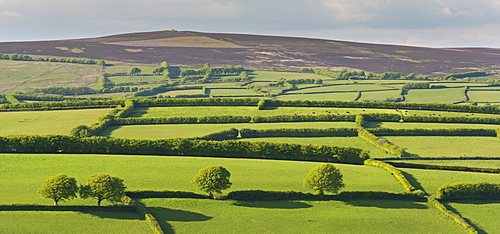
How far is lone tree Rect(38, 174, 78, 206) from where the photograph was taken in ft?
207

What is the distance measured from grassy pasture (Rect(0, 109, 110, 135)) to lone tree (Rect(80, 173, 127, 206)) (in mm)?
50023

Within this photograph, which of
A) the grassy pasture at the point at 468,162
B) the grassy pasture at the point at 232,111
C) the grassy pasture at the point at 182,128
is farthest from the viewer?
the grassy pasture at the point at 232,111

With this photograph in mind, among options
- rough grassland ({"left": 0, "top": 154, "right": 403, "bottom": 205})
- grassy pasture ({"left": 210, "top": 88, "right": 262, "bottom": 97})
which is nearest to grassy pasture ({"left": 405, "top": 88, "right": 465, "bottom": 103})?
grassy pasture ({"left": 210, "top": 88, "right": 262, "bottom": 97})

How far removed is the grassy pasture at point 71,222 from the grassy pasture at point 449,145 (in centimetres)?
6072

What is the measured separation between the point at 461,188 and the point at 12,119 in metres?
97.1

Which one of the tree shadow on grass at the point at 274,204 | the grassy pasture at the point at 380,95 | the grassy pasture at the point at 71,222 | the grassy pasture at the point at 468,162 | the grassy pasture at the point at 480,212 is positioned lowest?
the grassy pasture at the point at 71,222

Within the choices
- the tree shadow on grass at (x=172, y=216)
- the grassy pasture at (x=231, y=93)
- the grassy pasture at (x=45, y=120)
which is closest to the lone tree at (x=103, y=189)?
the tree shadow on grass at (x=172, y=216)

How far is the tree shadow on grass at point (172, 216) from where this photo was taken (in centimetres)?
6180

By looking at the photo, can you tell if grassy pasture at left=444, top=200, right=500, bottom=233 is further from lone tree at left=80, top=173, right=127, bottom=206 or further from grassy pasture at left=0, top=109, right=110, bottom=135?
grassy pasture at left=0, top=109, right=110, bottom=135

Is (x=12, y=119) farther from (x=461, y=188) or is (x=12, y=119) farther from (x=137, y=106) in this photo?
(x=461, y=188)

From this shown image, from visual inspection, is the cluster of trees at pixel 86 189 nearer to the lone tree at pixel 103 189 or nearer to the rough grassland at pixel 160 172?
the lone tree at pixel 103 189

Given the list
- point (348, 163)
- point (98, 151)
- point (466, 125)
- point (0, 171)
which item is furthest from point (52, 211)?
point (466, 125)

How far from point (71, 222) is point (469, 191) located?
50688mm

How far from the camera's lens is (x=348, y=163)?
90125mm
